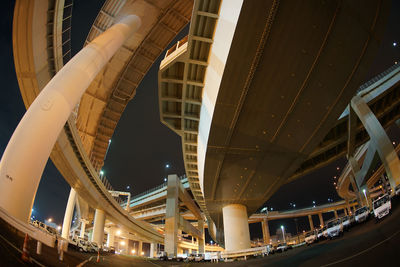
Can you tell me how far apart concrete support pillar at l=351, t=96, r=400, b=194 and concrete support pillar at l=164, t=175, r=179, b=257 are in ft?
78.7

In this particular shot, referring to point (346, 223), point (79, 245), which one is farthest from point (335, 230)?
point (79, 245)

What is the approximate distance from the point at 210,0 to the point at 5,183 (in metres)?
10.1

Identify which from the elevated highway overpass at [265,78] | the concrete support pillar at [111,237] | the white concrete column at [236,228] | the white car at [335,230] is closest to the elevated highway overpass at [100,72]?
the elevated highway overpass at [265,78]

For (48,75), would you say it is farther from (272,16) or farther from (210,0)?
(272,16)

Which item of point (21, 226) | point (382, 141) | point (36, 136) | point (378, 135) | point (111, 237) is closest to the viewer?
point (21, 226)

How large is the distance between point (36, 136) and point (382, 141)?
2801cm

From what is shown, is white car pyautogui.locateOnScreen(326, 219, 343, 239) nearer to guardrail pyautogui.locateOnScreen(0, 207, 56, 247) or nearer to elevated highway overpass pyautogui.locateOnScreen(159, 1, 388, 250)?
elevated highway overpass pyautogui.locateOnScreen(159, 1, 388, 250)

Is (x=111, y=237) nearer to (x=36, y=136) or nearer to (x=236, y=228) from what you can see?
(x=236, y=228)

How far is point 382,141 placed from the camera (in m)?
21.6

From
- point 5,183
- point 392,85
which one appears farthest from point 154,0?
point 392,85

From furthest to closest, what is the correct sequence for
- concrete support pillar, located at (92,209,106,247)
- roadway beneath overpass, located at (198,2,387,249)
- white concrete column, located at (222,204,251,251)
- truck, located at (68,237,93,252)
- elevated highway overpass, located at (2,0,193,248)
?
concrete support pillar, located at (92,209,106,247)
white concrete column, located at (222,204,251,251)
truck, located at (68,237,93,252)
elevated highway overpass, located at (2,0,193,248)
roadway beneath overpass, located at (198,2,387,249)

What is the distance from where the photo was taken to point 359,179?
29.9m

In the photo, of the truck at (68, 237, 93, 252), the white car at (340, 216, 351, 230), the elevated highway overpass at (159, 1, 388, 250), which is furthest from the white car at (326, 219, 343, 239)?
the truck at (68, 237, 93, 252)

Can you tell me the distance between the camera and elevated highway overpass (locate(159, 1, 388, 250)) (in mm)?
8367
